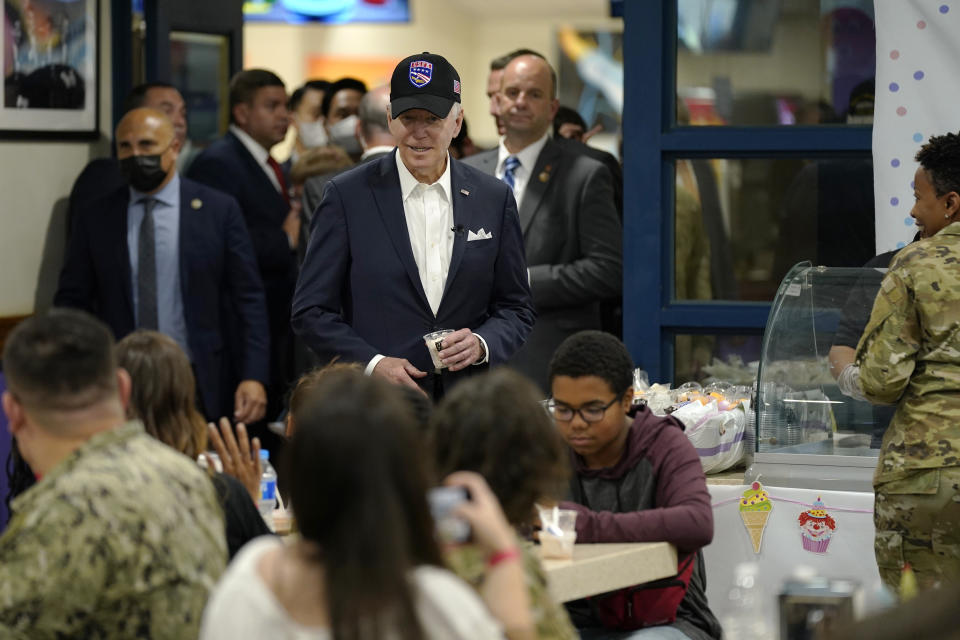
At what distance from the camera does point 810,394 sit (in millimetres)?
4594

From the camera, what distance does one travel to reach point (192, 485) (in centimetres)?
255

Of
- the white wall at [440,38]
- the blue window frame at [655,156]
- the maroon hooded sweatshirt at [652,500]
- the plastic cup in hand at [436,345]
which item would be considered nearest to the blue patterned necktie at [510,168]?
the blue window frame at [655,156]

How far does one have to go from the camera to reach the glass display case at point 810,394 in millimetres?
4543

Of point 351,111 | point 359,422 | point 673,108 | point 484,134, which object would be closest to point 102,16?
point 351,111

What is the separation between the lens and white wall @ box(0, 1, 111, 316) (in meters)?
6.09

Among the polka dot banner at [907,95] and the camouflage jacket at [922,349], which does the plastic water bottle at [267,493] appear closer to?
the camouflage jacket at [922,349]

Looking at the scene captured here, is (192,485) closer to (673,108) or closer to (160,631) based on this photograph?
(160,631)

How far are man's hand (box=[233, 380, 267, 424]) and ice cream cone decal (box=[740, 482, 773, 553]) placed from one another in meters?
2.13

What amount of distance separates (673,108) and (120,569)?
3720 millimetres

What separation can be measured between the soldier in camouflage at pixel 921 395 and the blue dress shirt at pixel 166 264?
2.92m

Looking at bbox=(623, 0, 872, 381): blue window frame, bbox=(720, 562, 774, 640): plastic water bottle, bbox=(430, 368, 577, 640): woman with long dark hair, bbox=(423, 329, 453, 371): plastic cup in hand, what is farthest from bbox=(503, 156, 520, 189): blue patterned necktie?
bbox=(720, 562, 774, 640): plastic water bottle

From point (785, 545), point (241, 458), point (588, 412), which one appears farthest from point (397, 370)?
point (785, 545)

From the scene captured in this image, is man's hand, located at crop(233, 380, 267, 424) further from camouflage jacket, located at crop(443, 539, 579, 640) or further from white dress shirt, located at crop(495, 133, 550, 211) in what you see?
camouflage jacket, located at crop(443, 539, 579, 640)

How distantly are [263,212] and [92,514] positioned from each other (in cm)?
432
